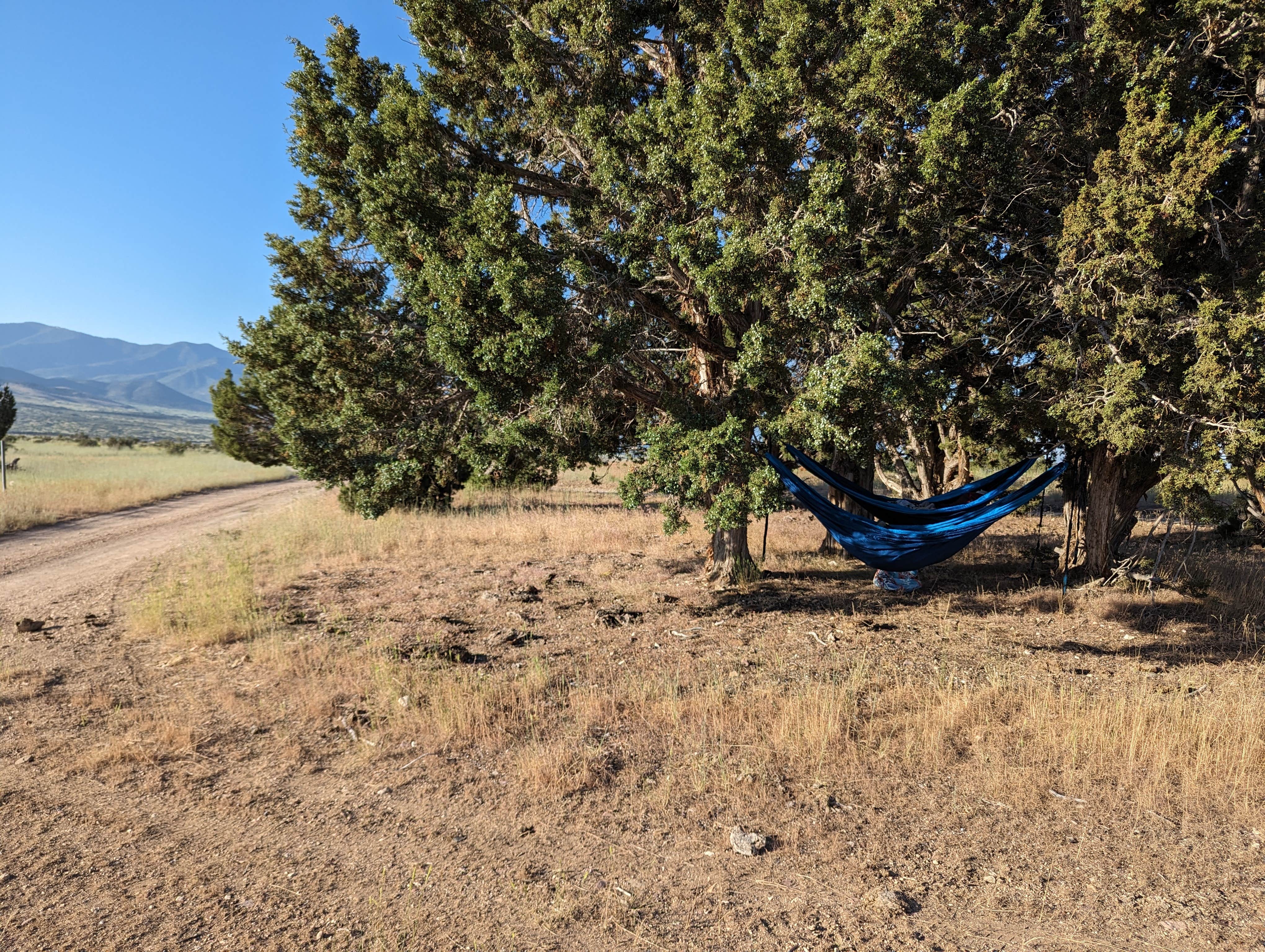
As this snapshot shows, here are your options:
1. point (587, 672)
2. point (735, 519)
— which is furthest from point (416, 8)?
point (587, 672)

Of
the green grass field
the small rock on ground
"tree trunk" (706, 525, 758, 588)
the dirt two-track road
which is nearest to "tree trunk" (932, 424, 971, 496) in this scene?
"tree trunk" (706, 525, 758, 588)

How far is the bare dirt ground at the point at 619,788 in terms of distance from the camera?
3248 mm

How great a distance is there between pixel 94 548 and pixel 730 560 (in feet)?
40.1

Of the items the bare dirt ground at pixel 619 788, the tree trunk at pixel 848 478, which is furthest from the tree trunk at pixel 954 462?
the bare dirt ground at pixel 619 788

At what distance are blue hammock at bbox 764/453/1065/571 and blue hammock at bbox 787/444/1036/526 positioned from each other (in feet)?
0.29

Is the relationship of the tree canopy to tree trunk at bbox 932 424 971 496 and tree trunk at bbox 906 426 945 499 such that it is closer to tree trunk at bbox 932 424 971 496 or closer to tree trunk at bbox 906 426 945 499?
tree trunk at bbox 932 424 971 496

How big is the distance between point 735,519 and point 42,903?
18.5ft

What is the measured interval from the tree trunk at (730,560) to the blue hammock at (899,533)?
64.8 inches

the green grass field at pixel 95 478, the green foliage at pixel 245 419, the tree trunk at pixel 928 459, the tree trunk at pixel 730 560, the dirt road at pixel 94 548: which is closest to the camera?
the dirt road at pixel 94 548

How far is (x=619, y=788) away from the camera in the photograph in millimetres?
4453

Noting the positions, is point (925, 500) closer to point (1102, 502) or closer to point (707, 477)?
point (1102, 502)

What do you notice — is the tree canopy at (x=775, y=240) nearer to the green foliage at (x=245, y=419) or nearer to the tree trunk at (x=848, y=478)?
the tree trunk at (x=848, y=478)

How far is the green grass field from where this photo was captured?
54.0ft

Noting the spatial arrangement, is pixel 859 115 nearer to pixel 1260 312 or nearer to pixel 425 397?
pixel 1260 312
